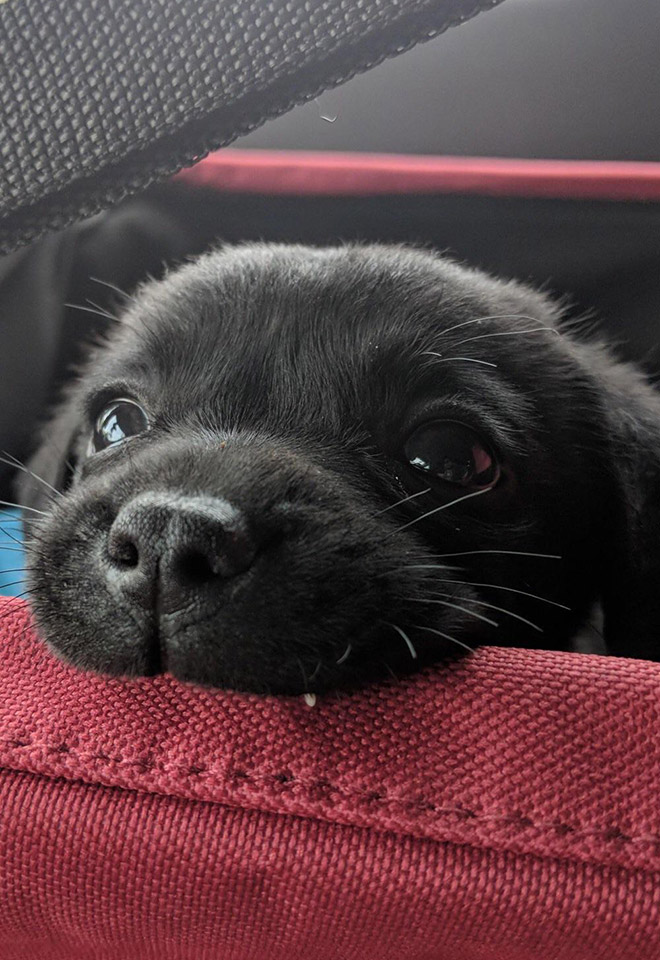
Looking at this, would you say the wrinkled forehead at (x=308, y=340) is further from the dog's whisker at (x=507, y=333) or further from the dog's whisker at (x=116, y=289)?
the dog's whisker at (x=116, y=289)

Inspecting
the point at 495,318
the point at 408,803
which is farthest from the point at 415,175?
the point at 408,803

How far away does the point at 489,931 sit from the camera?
2.27 feet

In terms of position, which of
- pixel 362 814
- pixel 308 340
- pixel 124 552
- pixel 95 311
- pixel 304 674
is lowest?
pixel 362 814

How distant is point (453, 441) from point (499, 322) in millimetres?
244

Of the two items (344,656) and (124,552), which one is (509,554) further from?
(124,552)

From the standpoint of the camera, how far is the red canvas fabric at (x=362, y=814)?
663mm

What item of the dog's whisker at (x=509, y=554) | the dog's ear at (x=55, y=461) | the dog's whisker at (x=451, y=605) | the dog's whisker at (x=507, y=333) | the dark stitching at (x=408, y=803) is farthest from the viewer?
the dog's ear at (x=55, y=461)

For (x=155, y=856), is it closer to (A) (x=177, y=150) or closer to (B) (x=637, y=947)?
(B) (x=637, y=947)

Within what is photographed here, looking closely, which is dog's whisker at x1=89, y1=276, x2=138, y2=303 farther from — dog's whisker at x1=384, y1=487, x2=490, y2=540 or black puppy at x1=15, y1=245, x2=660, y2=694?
dog's whisker at x1=384, y1=487, x2=490, y2=540

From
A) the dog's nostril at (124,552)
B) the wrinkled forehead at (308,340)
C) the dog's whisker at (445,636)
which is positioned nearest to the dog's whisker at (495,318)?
the wrinkled forehead at (308,340)

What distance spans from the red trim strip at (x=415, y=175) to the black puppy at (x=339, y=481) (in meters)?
0.22

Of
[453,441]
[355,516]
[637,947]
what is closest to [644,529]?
[453,441]

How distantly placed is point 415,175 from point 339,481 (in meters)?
0.80

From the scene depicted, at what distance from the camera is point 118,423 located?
127cm
